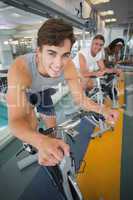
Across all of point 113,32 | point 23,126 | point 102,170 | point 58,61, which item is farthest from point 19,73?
point 113,32

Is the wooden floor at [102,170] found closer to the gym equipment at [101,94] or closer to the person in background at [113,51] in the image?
the gym equipment at [101,94]

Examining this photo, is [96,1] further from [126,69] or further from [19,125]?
[19,125]

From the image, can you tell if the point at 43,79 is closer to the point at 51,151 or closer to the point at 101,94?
the point at 51,151

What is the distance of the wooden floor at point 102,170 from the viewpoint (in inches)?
64.3

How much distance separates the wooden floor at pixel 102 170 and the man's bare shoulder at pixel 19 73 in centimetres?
119

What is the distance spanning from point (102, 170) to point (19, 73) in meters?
1.44

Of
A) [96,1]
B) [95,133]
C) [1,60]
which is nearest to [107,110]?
[95,133]

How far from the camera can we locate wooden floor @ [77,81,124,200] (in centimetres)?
163

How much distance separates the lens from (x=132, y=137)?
8.40ft

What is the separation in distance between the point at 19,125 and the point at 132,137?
2188 millimetres

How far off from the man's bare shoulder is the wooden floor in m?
1.19

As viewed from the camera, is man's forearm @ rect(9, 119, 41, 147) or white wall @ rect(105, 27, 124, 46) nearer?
man's forearm @ rect(9, 119, 41, 147)

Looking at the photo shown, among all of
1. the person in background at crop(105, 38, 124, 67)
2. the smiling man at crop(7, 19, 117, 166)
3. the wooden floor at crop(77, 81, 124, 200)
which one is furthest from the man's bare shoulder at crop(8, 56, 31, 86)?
the person in background at crop(105, 38, 124, 67)

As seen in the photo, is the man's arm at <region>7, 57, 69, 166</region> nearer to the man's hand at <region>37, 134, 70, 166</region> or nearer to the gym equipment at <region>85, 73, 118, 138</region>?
the man's hand at <region>37, 134, 70, 166</region>
